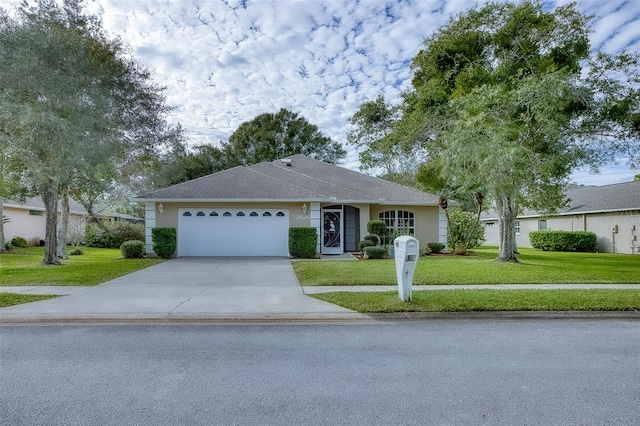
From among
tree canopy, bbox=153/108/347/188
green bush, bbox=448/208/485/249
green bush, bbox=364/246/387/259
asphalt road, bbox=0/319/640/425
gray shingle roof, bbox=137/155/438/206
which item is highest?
tree canopy, bbox=153/108/347/188

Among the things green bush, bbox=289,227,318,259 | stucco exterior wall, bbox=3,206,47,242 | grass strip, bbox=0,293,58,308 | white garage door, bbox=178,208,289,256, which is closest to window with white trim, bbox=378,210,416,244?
green bush, bbox=289,227,318,259

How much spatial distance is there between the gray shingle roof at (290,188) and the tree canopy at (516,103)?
324 cm

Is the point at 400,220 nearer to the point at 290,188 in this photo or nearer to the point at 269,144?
the point at 290,188

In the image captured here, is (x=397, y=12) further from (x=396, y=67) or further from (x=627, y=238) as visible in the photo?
(x=627, y=238)

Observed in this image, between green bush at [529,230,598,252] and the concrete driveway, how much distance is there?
19.8 metres

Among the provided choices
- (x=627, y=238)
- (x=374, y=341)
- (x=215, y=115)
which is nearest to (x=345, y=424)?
(x=374, y=341)

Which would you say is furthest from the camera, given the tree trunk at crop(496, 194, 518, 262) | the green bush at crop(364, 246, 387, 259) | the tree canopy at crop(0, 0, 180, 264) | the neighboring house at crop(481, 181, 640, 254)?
the neighboring house at crop(481, 181, 640, 254)

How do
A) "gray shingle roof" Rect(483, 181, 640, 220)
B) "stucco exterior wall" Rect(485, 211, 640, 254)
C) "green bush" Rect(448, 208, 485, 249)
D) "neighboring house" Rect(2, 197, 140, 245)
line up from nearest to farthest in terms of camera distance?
"green bush" Rect(448, 208, 485, 249) → "stucco exterior wall" Rect(485, 211, 640, 254) → "gray shingle roof" Rect(483, 181, 640, 220) → "neighboring house" Rect(2, 197, 140, 245)

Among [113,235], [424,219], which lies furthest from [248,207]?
[113,235]

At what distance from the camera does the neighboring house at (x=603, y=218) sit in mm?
21953

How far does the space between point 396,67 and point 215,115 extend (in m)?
9.30

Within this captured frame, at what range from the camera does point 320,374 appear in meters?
4.27

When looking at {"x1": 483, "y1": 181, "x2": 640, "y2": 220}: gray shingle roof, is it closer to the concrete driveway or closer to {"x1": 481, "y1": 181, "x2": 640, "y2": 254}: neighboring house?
{"x1": 481, "y1": 181, "x2": 640, "y2": 254}: neighboring house

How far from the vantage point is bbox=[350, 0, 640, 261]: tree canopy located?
11977mm
